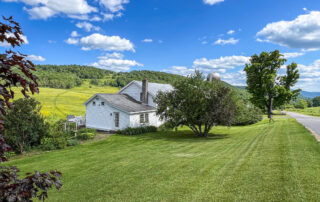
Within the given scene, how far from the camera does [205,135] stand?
2036 centimetres

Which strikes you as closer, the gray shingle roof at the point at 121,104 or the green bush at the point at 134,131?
the green bush at the point at 134,131

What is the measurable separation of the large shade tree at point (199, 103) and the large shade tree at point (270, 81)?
13230mm

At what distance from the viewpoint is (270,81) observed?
28.2 m

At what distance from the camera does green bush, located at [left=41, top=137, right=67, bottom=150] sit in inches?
573

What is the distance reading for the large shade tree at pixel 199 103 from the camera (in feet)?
60.5

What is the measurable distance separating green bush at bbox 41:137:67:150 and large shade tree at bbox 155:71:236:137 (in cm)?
938

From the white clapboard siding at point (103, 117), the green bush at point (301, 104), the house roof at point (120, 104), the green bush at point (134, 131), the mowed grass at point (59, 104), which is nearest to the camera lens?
the green bush at point (134, 131)

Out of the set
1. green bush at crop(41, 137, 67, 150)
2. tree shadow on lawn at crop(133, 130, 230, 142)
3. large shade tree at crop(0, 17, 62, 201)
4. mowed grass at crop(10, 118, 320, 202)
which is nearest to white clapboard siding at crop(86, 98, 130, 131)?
tree shadow on lawn at crop(133, 130, 230, 142)

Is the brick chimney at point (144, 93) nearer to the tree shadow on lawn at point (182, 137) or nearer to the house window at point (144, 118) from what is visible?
the house window at point (144, 118)

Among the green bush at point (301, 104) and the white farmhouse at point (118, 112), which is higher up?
the green bush at point (301, 104)

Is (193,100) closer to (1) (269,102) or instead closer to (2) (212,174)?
(2) (212,174)

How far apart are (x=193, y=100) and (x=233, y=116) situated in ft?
13.8

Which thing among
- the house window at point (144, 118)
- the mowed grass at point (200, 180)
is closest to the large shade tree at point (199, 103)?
the house window at point (144, 118)

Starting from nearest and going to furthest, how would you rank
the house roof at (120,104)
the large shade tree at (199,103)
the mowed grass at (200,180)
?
the mowed grass at (200,180) < the large shade tree at (199,103) < the house roof at (120,104)
